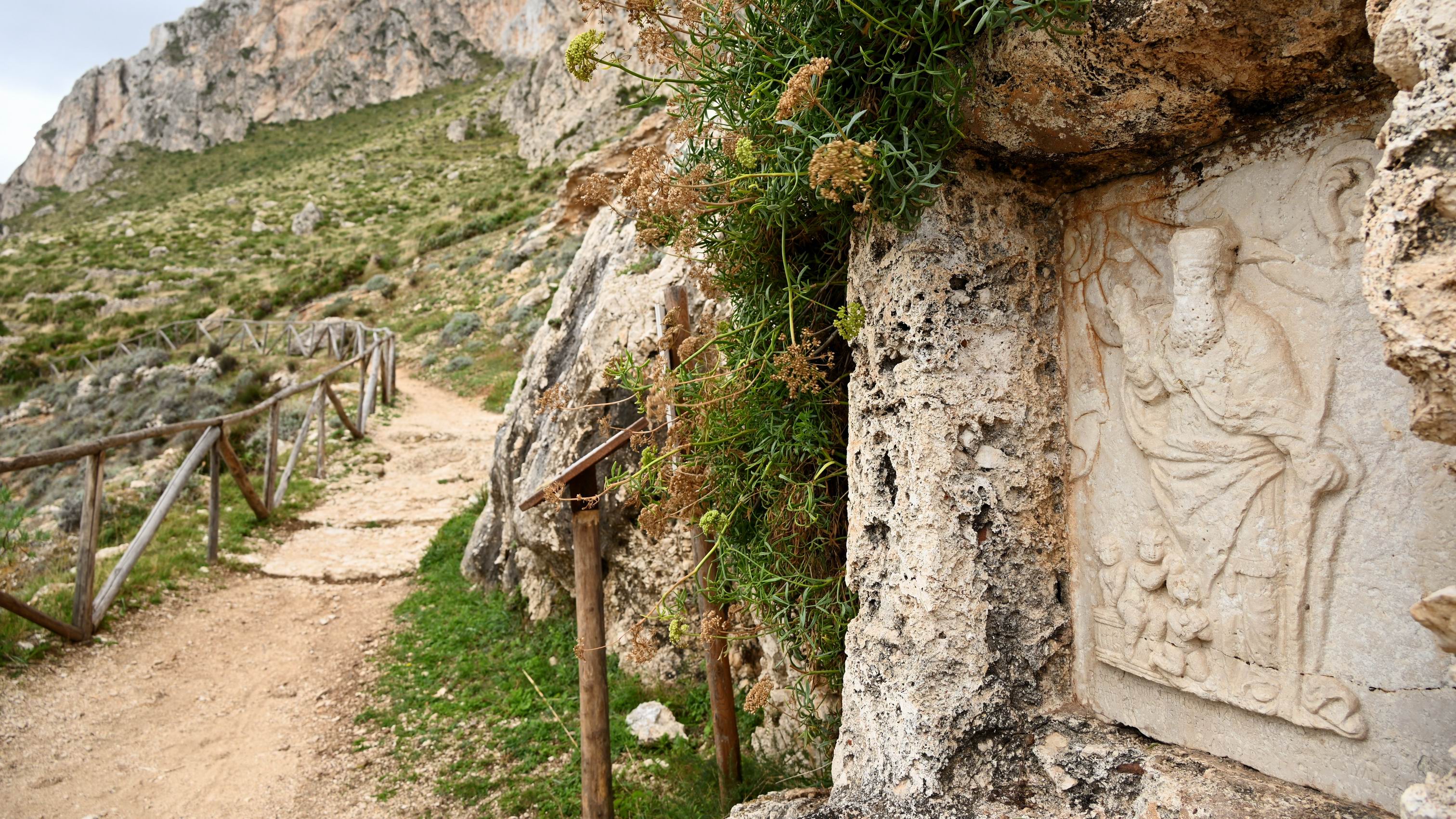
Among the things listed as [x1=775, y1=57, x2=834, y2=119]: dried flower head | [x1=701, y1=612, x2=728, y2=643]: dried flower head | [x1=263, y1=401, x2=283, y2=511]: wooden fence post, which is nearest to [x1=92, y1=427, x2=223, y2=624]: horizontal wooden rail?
[x1=263, y1=401, x2=283, y2=511]: wooden fence post

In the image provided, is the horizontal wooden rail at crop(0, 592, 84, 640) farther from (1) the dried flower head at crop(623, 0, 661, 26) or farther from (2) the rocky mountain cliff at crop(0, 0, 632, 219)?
(2) the rocky mountain cliff at crop(0, 0, 632, 219)

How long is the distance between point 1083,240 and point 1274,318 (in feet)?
2.16

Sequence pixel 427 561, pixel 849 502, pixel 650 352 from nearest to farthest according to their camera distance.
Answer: pixel 849 502 → pixel 650 352 → pixel 427 561

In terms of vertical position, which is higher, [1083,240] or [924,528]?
[1083,240]

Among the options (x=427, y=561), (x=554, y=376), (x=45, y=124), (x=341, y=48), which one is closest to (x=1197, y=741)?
(x=554, y=376)

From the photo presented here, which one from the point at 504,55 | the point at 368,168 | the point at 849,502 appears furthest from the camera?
the point at 504,55

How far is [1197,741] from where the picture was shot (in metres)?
2.12

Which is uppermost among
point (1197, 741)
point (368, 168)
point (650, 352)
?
point (368, 168)

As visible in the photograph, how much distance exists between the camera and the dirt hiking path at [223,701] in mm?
4387

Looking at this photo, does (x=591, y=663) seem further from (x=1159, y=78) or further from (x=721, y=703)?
(x=1159, y=78)

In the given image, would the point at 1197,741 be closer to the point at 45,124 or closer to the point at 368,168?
the point at 368,168

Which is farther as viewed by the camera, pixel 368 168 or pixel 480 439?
pixel 368 168

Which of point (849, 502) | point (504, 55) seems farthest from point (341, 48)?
point (849, 502)

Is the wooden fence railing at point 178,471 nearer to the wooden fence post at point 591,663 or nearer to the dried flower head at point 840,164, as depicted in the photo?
the wooden fence post at point 591,663
